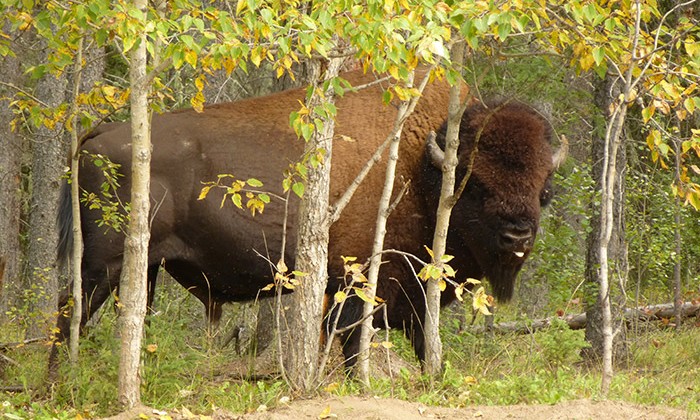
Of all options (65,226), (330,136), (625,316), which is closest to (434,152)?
(330,136)

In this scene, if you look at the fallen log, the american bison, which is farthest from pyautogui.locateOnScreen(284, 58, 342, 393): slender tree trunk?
the fallen log

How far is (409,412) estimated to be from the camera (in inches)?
220

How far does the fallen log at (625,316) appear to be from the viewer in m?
Answer: 10.6

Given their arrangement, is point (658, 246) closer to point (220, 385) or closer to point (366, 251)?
point (366, 251)

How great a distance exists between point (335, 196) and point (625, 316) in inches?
182

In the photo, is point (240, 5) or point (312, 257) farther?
point (312, 257)

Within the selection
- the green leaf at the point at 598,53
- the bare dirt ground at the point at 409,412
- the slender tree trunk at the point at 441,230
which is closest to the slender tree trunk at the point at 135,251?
the bare dirt ground at the point at 409,412

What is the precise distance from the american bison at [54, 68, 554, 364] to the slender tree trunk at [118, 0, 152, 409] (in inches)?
80.1

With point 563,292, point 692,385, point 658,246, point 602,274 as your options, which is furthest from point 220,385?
point 658,246

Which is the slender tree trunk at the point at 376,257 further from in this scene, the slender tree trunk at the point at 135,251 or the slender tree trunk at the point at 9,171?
the slender tree trunk at the point at 9,171

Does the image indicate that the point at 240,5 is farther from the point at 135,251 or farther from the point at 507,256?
the point at 507,256

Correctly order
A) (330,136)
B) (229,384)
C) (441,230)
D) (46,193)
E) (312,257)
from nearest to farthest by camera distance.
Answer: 1. (312,257)
2. (330,136)
3. (229,384)
4. (441,230)
5. (46,193)

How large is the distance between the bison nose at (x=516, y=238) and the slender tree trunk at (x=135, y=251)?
135 inches

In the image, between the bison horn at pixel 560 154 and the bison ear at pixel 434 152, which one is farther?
the bison horn at pixel 560 154
